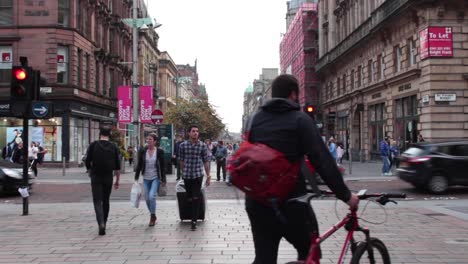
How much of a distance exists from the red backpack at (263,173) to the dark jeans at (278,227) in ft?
0.49

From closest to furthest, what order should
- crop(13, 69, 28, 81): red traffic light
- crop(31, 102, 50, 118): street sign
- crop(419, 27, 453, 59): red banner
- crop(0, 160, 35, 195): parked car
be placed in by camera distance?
1. crop(13, 69, 28, 81): red traffic light
2. crop(31, 102, 50, 118): street sign
3. crop(0, 160, 35, 195): parked car
4. crop(419, 27, 453, 59): red banner

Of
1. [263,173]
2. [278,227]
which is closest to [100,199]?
[278,227]

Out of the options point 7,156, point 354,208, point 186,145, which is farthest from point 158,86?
point 354,208

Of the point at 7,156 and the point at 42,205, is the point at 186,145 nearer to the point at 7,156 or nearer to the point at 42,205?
the point at 42,205

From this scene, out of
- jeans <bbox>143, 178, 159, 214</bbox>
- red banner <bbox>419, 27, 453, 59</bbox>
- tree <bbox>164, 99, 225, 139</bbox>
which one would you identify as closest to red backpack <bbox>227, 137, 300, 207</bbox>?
jeans <bbox>143, 178, 159, 214</bbox>

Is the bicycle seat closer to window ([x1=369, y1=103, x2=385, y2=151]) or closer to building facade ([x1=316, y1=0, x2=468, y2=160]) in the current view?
building facade ([x1=316, y1=0, x2=468, y2=160])

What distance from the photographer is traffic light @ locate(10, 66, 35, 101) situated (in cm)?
1137

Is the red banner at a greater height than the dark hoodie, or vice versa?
the red banner

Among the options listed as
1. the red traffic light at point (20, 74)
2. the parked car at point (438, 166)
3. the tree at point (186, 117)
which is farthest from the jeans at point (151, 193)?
the tree at point (186, 117)

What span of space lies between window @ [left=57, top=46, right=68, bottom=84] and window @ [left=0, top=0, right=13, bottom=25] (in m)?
3.63

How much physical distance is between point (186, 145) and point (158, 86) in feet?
218

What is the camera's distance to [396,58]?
3222 cm

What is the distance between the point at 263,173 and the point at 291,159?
0.95ft

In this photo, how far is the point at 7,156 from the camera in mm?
25828
